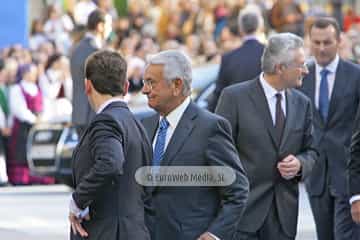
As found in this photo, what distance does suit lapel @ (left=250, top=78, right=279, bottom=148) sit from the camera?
9117 mm

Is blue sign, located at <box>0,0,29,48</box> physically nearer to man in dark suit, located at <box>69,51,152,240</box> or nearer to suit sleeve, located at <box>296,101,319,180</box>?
suit sleeve, located at <box>296,101,319,180</box>

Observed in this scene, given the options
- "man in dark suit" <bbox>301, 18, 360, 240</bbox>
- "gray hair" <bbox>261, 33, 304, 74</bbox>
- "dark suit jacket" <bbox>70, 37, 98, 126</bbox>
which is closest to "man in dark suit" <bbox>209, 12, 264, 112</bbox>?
"dark suit jacket" <bbox>70, 37, 98, 126</bbox>

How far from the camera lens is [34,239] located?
530 inches

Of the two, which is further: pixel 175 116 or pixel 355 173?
pixel 355 173

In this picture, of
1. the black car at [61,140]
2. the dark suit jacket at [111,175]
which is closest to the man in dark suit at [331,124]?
the dark suit jacket at [111,175]

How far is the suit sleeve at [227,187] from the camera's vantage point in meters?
7.83

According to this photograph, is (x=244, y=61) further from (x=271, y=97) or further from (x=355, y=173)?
(x=355, y=173)

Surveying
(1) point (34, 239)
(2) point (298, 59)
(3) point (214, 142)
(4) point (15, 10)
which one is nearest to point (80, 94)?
(1) point (34, 239)

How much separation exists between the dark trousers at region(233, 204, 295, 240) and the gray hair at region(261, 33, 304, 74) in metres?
0.91

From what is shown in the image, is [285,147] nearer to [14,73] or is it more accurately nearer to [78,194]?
[78,194]

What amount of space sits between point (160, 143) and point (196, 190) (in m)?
0.38

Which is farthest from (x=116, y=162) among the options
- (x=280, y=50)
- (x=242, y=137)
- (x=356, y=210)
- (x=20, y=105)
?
(x=20, y=105)

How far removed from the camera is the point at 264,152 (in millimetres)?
9078

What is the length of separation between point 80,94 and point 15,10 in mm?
8555
